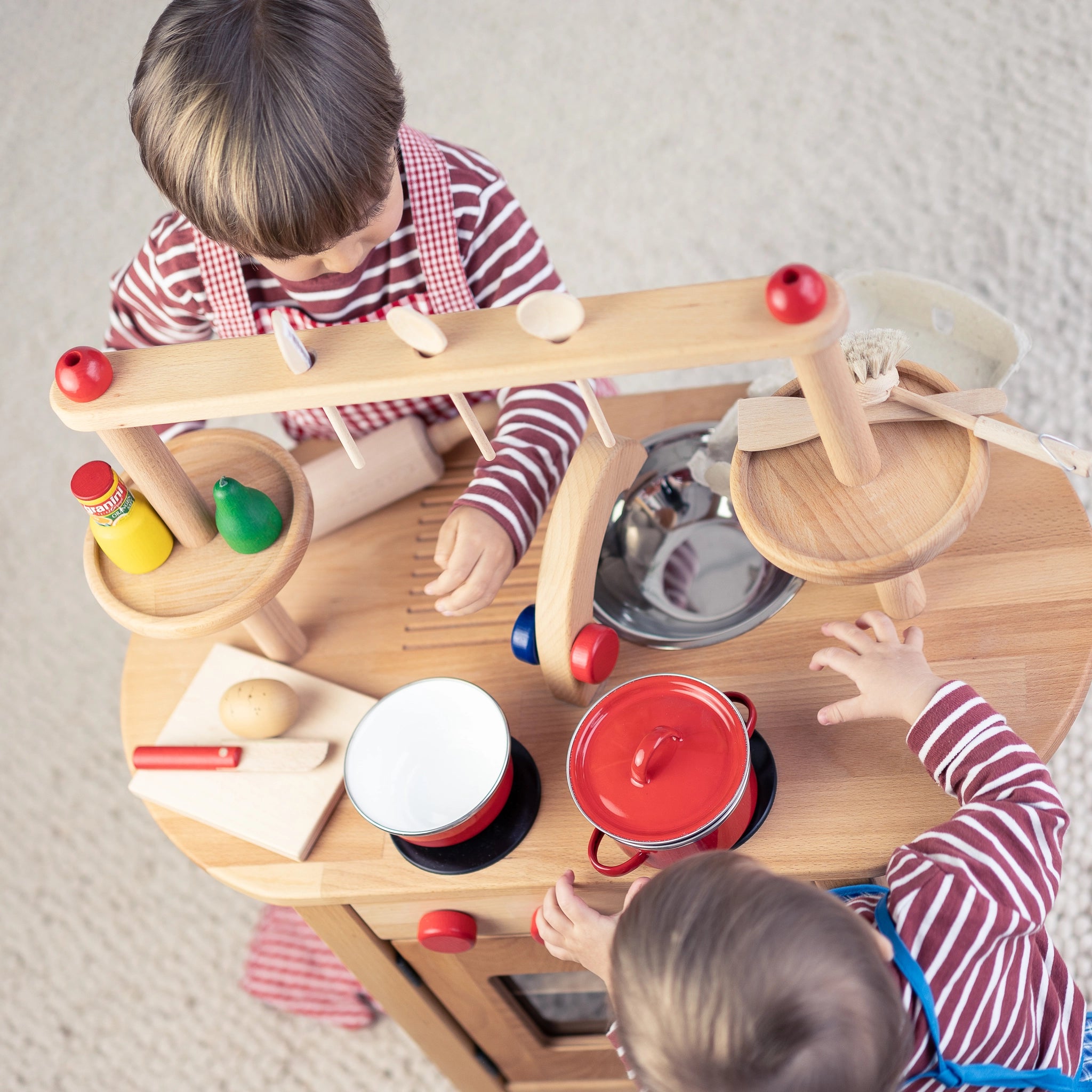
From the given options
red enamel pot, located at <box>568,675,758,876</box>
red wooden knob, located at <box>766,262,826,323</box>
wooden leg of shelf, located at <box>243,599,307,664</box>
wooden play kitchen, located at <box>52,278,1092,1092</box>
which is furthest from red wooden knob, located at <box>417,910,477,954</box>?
red wooden knob, located at <box>766,262,826,323</box>

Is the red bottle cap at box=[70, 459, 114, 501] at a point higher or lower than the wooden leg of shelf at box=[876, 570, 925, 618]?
higher

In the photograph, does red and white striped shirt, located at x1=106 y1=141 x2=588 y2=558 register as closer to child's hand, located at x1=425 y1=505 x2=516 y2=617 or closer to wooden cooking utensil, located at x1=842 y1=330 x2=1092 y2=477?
child's hand, located at x1=425 y1=505 x2=516 y2=617

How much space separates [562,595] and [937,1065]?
0.35 m

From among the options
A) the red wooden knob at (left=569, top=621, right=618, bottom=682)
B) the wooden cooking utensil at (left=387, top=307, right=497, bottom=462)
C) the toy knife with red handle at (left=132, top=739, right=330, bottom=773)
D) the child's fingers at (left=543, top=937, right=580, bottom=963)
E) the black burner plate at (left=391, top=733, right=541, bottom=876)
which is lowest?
the child's fingers at (left=543, top=937, right=580, bottom=963)

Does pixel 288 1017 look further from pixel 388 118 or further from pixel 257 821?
pixel 388 118

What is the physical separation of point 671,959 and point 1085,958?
2.57 ft

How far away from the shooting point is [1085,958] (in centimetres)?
111

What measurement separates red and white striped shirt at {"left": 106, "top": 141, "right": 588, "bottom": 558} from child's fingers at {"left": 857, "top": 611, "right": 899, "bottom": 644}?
0.86 ft

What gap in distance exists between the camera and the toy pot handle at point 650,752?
0.64 meters

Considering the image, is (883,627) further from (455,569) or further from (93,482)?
(93,482)

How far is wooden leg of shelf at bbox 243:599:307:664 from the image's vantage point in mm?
787

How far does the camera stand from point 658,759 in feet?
2.14

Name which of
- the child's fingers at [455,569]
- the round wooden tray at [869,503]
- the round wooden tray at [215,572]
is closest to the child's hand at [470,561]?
the child's fingers at [455,569]

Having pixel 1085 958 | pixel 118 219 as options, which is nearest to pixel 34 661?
pixel 118 219
